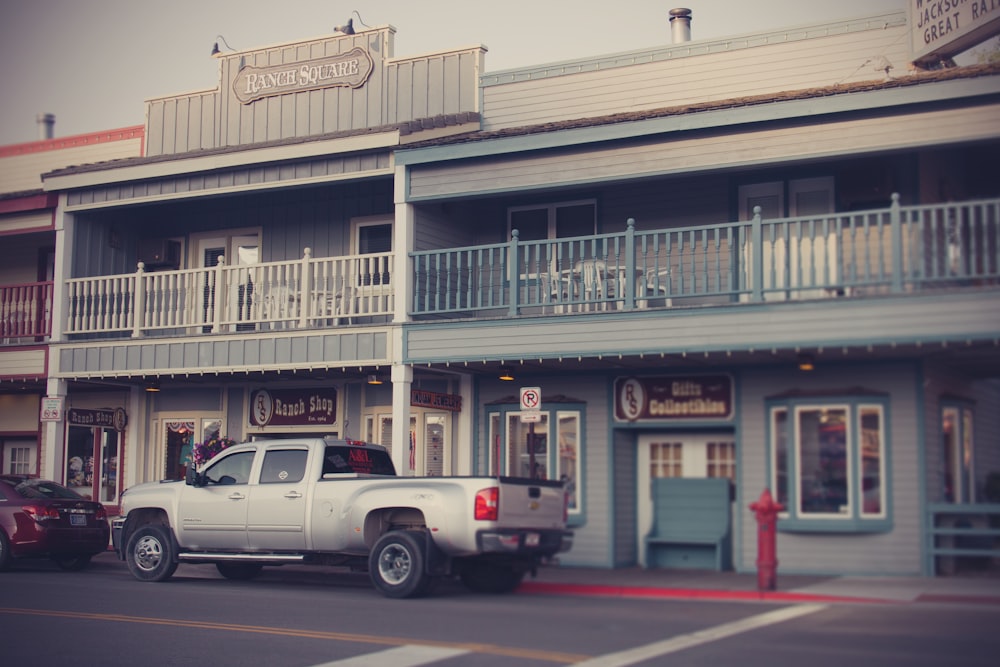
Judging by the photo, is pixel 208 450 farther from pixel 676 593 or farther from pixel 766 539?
pixel 766 539

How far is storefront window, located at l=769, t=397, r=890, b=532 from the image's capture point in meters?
16.5

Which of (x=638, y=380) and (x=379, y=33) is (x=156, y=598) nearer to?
(x=638, y=380)

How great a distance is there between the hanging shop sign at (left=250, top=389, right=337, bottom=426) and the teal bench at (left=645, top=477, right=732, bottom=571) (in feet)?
21.0

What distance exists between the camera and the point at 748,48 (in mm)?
18797

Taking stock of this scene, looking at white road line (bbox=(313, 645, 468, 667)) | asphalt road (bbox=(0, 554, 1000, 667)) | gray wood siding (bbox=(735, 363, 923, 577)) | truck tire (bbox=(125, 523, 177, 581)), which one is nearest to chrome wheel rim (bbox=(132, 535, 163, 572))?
truck tire (bbox=(125, 523, 177, 581))

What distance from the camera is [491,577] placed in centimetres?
1534

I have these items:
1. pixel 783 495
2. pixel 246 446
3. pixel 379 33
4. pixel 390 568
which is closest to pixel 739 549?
pixel 783 495

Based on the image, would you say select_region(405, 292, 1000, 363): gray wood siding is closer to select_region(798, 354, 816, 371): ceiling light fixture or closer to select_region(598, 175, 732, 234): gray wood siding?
select_region(798, 354, 816, 371): ceiling light fixture

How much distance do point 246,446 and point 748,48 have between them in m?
9.77

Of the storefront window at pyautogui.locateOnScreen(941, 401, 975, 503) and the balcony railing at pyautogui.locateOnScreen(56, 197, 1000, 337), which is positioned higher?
the balcony railing at pyautogui.locateOnScreen(56, 197, 1000, 337)

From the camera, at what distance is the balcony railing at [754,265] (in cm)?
1514

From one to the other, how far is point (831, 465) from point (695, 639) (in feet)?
22.2

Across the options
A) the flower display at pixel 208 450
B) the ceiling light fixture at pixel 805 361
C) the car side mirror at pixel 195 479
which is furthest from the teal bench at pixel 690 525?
the flower display at pixel 208 450

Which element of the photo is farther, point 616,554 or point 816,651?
point 616,554
